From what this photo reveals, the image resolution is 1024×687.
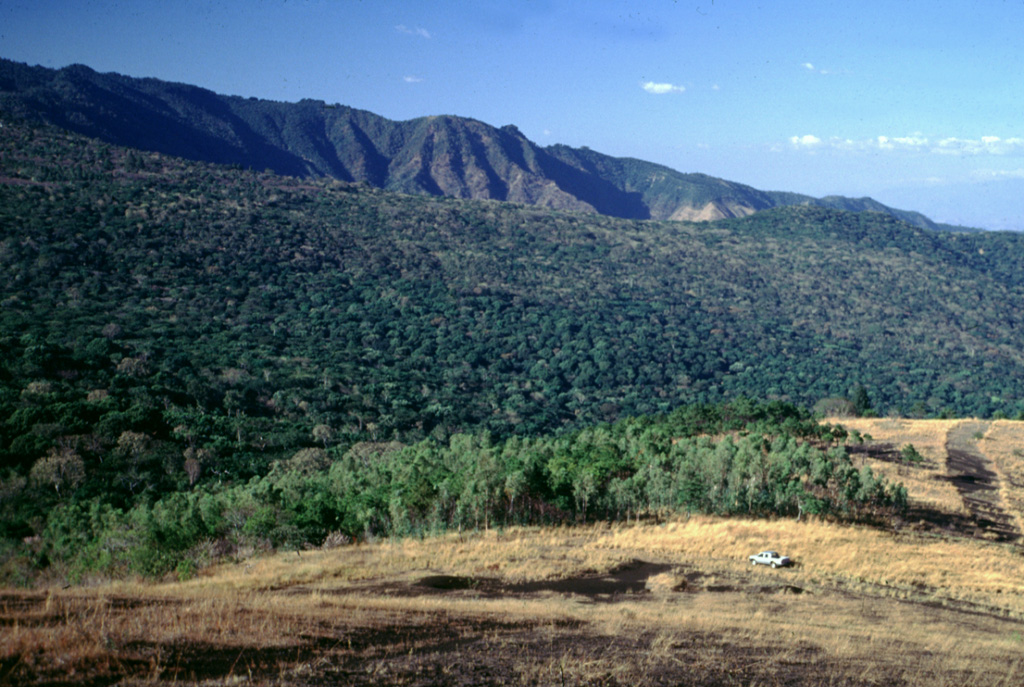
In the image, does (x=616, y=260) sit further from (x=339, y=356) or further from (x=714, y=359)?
(x=339, y=356)

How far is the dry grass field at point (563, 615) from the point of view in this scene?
907 centimetres

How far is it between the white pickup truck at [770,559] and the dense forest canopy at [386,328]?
8234mm

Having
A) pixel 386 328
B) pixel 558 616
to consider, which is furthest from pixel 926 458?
pixel 386 328

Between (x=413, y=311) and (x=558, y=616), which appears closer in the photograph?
(x=558, y=616)

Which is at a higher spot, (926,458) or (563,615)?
(563,615)

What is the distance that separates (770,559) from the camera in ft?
78.2

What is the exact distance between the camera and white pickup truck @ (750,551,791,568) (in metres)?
23.7

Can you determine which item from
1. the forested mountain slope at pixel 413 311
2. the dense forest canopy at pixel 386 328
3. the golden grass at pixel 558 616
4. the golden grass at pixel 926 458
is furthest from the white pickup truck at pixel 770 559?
the forested mountain slope at pixel 413 311

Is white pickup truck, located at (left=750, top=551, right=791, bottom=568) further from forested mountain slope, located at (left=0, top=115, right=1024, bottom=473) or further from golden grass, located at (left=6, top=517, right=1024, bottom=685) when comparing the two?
forested mountain slope, located at (left=0, top=115, right=1024, bottom=473)

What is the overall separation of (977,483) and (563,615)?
40169mm

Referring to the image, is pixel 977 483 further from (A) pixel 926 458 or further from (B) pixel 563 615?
(B) pixel 563 615

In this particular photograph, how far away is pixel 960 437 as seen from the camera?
54062 mm

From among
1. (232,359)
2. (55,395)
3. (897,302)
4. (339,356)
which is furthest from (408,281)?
(897,302)

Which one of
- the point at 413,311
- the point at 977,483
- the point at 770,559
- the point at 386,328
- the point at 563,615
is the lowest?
the point at 977,483
